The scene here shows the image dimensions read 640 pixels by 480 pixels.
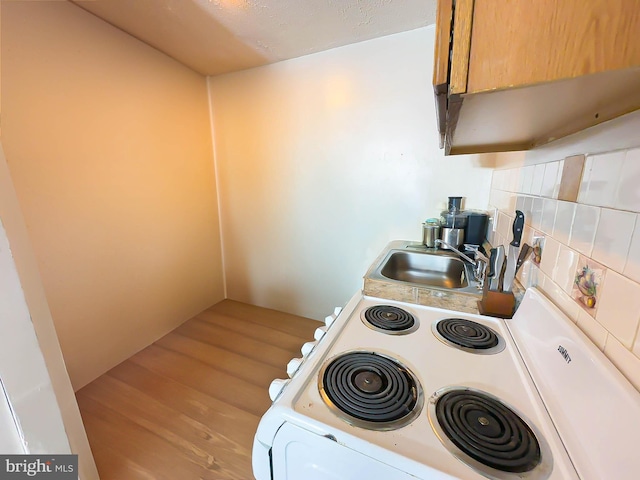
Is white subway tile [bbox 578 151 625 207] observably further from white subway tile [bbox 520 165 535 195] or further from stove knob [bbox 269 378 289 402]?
stove knob [bbox 269 378 289 402]

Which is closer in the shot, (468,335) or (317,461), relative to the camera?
(317,461)

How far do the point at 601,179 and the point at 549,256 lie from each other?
259 mm

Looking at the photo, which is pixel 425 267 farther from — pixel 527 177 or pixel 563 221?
pixel 563 221

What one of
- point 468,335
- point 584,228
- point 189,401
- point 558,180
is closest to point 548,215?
point 558,180

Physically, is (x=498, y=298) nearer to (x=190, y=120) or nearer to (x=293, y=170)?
(x=293, y=170)

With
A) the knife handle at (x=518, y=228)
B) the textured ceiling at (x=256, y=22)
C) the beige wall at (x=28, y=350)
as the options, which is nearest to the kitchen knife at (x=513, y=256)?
the knife handle at (x=518, y=228)

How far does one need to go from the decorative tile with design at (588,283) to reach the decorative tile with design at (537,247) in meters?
0.21

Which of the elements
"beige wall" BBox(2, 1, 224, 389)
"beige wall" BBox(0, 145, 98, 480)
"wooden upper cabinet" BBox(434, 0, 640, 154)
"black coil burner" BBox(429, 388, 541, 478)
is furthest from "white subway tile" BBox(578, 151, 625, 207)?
"beige wall" BBox(2, 1, 224, 389)

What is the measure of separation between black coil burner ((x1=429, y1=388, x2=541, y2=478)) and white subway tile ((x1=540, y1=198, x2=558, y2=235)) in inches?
20.2

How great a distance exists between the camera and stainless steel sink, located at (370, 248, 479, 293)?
1304 millimetres

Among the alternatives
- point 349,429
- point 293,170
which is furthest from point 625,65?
point 293,170

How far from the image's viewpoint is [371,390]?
570 mm

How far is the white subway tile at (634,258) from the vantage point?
0.42 meters

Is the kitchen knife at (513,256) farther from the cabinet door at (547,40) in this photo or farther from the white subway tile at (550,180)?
the cabinet door at (547,40)
